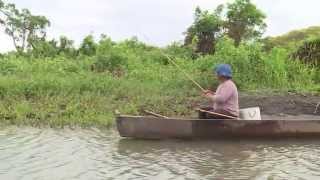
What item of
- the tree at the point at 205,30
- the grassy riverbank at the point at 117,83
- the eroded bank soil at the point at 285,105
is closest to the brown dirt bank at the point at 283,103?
the eroded bank soil at the point at 285,105

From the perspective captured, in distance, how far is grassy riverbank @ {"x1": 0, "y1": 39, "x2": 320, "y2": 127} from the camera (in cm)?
1356

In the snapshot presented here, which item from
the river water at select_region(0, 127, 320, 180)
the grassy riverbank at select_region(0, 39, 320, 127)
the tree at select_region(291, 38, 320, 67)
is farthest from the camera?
the tree at select_region(291, 38, 320, 67)

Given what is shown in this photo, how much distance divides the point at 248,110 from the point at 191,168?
10.1ft

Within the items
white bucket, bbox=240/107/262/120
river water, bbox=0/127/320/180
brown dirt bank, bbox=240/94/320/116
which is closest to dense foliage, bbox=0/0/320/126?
brown dirt bank, bbox=240/94/320/116

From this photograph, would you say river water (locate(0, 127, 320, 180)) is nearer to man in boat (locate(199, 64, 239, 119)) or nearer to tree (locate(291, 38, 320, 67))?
man in boat (locate(199, 64, 239, 119))

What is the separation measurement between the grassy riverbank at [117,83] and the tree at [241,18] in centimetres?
617

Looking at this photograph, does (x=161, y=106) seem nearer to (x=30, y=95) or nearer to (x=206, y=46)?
(x=30, y=95)

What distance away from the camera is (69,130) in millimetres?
12266

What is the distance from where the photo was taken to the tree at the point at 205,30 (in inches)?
1026

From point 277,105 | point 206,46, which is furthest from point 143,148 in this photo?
point 206,46

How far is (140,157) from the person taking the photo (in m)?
9.80

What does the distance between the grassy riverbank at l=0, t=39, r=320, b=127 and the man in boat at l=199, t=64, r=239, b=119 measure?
264 centimetres

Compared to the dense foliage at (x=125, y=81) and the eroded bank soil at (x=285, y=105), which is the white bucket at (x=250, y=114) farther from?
the dense foliage at (x=125, y=81)

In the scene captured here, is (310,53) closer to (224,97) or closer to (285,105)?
(285,105)
